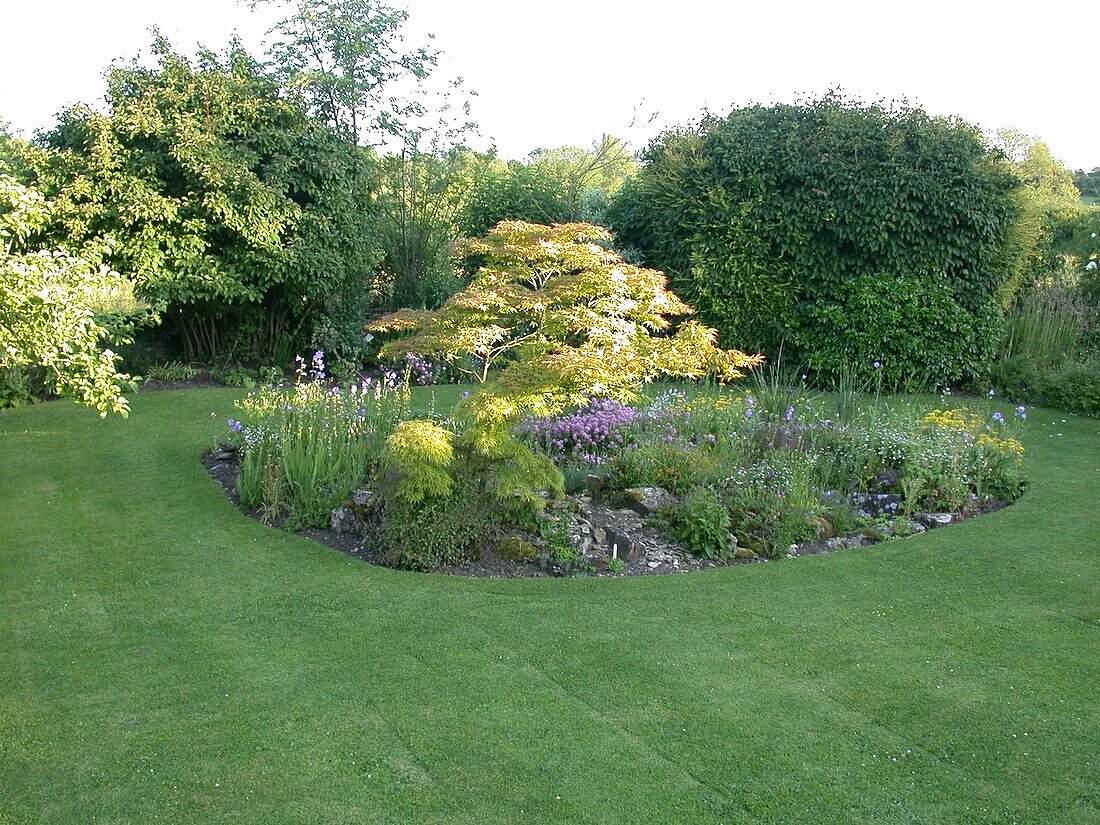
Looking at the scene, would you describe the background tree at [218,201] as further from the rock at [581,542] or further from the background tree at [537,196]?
the rock at [581,542]

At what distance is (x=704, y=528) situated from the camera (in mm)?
5715

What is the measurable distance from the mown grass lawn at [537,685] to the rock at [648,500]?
869 millimetres

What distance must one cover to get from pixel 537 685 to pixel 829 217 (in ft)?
29.4

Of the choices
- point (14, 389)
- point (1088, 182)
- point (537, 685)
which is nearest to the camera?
point (537, 685)

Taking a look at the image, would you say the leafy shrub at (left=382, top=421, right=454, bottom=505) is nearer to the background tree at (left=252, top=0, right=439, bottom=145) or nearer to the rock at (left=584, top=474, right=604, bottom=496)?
the rock at (left=584, top=474, right=604, bottom=496)

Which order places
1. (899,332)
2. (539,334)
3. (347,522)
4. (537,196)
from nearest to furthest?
1. (539,334)
2. (347,522)
3. (899,332)
4. (537,196)

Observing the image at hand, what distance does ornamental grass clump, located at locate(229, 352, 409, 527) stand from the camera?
6219 millimetres

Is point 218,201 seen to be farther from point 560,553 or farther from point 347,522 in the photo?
point 560,553

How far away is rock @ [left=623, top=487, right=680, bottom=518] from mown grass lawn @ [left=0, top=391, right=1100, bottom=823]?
869 millimetres

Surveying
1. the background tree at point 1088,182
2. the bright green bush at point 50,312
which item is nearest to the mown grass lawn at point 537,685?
the bright green bush at point 50,312

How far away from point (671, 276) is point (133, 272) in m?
6.57

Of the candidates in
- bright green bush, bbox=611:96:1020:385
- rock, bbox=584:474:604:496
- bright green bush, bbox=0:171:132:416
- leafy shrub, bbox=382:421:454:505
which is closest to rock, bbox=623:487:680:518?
rock, bbox=584:474:604:496

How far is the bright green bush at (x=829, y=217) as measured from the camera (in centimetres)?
1121

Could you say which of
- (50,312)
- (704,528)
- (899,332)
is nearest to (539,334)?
(704,528)
